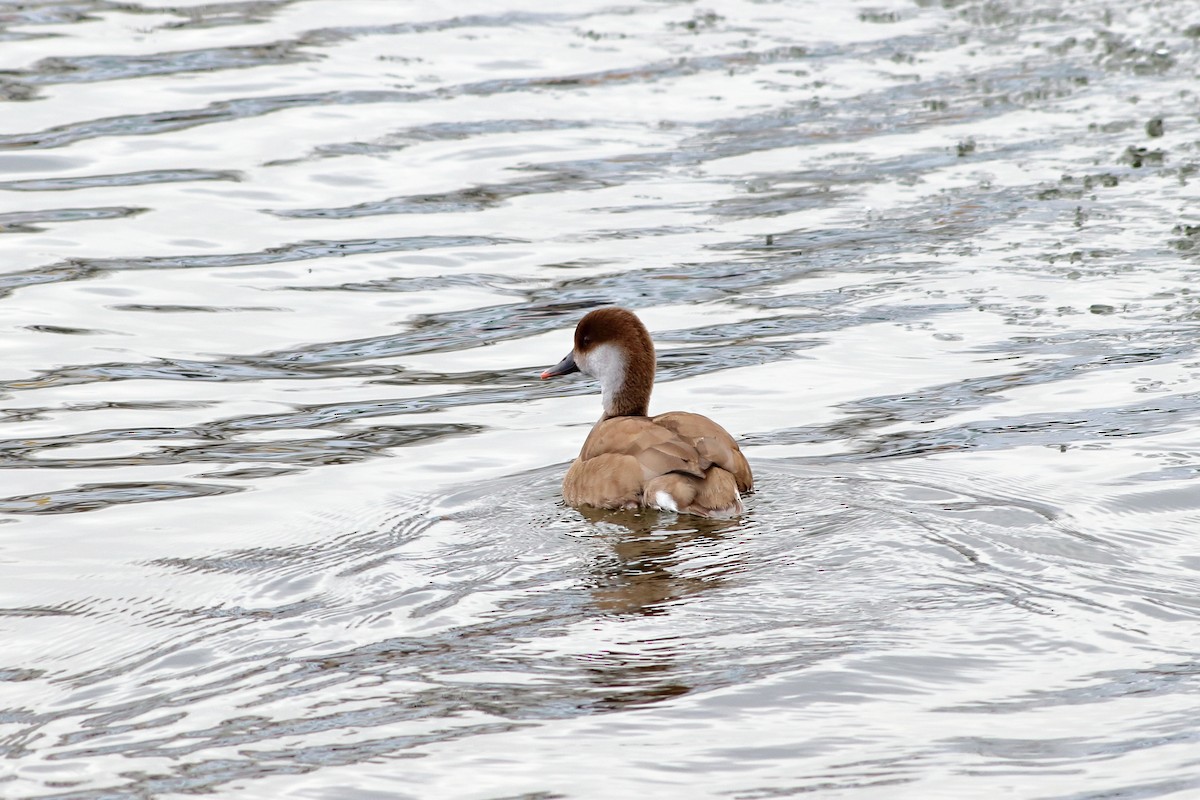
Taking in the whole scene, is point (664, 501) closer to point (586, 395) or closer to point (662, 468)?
point (662, 468)

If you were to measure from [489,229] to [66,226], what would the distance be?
3.00 meters

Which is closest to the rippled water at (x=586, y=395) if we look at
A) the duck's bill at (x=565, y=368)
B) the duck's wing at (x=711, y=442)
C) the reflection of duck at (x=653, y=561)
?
the reflection of duck at (x=653, y=561)

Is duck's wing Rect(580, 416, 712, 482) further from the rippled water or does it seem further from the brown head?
the brown head

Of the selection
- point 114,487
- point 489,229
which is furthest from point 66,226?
point 114,487

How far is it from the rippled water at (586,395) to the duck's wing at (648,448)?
0.24m

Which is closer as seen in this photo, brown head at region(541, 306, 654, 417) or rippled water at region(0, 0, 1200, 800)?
rippled water at region(0, 0, 1200, 800)

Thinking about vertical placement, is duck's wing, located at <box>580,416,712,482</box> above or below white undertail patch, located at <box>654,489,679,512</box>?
above

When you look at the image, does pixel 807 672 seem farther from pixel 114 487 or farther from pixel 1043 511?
pixel 114 487

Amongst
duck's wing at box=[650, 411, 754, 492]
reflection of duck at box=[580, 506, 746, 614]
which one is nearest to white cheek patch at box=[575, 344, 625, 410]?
duck's wing at box=[650, 411, 754, 492]

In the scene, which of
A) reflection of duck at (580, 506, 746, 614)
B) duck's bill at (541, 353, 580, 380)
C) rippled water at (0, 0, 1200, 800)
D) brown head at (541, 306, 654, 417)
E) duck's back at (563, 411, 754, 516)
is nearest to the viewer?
rippled water at (0, 0, 1200, 800)

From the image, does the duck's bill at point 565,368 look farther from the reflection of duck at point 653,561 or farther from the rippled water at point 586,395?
the reflection of duck at point 653,561

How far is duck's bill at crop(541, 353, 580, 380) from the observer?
894 cm

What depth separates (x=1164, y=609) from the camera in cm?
601

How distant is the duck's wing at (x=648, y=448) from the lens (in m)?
7.37
